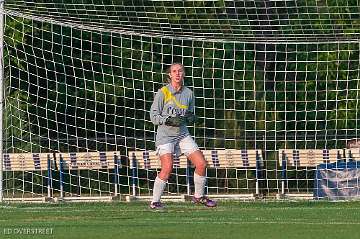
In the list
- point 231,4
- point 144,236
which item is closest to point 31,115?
point 231,4

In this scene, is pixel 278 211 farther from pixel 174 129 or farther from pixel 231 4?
pixel 231 4

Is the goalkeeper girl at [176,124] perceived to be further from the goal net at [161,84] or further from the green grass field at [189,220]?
the goal net at [161,84]

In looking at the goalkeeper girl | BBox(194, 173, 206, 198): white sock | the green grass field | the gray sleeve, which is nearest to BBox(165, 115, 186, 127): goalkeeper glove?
the goalkeeper girl

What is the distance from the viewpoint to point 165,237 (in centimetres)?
1154

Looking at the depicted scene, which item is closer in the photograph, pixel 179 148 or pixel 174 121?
pixel 174 121

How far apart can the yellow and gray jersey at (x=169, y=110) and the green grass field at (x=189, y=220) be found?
0.90m

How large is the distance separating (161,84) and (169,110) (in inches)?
235

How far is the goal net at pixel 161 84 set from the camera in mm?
19625

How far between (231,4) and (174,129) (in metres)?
4.08

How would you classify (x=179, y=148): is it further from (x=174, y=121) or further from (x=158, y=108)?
(x=158, y=108)

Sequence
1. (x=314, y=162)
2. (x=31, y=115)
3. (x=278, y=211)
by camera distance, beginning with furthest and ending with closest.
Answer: (x=314, y=162), (x=31, y=115), (x=278, y=211)

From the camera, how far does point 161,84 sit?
22.3 meters

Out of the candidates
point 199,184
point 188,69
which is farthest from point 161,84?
point 199,184

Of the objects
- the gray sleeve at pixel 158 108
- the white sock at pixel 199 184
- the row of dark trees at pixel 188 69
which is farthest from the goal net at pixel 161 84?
the white sock at pixel 199 184
